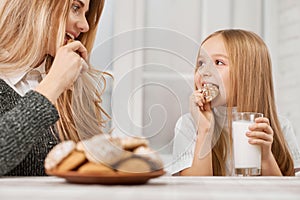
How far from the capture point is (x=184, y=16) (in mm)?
2924

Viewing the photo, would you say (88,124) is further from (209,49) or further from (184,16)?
(184,16)

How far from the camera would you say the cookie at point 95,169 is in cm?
78

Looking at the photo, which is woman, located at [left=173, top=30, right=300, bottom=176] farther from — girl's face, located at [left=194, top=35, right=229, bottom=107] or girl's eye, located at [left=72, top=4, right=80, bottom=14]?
girl's eye, located at [left=72, top=4, right=80, bottom=14]

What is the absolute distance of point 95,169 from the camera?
0.79 metres

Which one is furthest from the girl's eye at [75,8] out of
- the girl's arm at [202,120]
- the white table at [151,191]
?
the white table at [151,191]

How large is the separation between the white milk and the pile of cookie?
1.79 ft

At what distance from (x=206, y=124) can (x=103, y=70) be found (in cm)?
28

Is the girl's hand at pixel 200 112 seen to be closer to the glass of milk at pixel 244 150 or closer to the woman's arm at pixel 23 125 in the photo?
the glass of milk at pixel 244 150

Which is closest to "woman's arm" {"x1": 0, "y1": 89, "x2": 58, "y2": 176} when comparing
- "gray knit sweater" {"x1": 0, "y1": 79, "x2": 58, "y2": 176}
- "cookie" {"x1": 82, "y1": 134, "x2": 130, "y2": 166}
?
"gray knit sweater" {"x1": 0, "y1": 79, "x2": 58, "y2": 176}

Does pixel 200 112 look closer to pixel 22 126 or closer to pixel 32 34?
pixel 22 126

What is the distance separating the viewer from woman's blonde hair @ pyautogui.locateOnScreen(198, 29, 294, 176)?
176 cm

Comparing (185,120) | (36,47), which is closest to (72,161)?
(185,120)

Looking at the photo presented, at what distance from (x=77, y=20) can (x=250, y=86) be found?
71cm

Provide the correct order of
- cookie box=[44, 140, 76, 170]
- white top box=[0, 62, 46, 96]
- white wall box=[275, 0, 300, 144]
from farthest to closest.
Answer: white wall box=[275, 0, 300, 144] → white top box=[0, 62, 46, 96] → cookie box=[44, 140, 76, 170]
